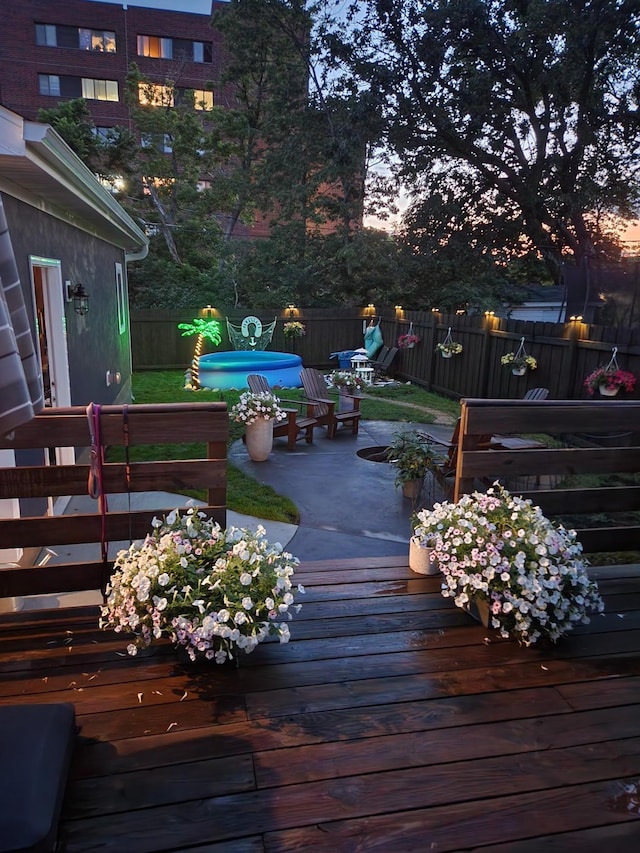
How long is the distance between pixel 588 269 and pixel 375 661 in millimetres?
Answer: 7609

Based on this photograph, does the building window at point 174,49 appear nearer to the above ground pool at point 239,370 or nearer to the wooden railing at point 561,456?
the above ground pool at point 239,370

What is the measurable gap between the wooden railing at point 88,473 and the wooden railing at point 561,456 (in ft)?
4.18

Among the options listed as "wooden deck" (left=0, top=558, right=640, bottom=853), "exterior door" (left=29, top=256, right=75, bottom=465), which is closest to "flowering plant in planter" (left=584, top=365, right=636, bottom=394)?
"wooden deck" (left=0, top=558, right=640, bottom=853)

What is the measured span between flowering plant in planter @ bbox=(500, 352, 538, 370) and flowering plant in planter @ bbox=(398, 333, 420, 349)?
3546 millimetres

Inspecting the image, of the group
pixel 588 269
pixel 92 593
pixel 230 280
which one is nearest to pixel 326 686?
pixel 92 593

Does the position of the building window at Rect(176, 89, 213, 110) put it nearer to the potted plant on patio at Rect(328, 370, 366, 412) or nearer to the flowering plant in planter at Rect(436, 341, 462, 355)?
the flowering plant in planter at Rect(436, 341, 462, 355)

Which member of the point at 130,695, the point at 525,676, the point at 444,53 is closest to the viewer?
the point at 130,695

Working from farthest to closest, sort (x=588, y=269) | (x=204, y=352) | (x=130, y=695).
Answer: (x=204, y=352)
(x=588, y=269)
(x=130, y=695)

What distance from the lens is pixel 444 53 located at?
13.3 meters

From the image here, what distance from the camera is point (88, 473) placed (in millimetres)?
2562

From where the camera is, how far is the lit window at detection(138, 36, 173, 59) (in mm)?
22938

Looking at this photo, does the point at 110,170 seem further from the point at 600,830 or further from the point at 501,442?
Result: the point at 600,830

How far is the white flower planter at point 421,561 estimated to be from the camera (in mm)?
3100

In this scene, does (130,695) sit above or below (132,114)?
below
